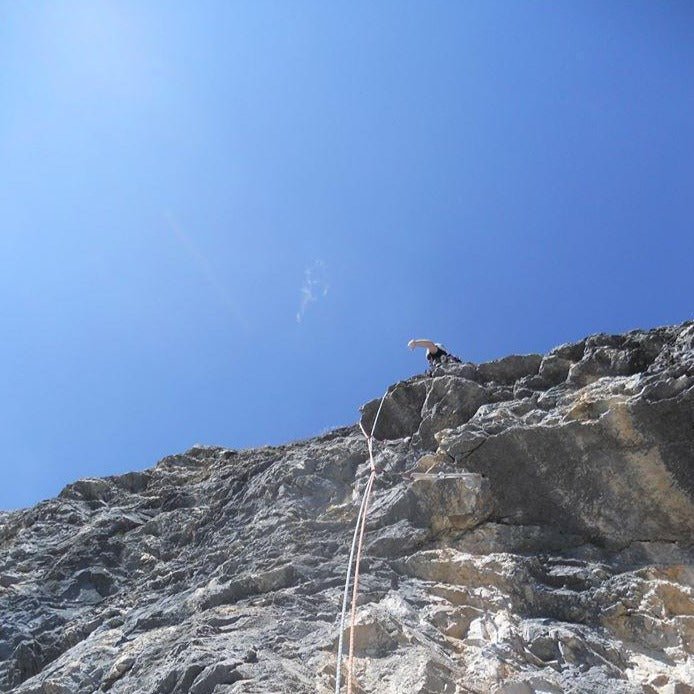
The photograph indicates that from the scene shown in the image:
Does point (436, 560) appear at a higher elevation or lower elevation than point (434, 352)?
lower

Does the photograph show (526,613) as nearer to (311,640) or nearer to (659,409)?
A: (311,640)

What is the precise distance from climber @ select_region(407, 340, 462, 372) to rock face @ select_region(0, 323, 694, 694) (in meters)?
1.15

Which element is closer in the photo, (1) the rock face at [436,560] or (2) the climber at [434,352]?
(1) the rock face at [436,560]

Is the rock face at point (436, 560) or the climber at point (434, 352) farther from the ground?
the climber at point (434, 352)

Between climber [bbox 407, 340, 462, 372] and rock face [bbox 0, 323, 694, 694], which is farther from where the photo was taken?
climber [bbox 407, 340, 462, 372]

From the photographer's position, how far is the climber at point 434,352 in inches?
407

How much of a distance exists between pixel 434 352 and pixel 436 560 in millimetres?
4800

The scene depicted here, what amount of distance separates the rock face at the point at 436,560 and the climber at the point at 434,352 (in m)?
1.15

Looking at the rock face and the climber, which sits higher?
the climber

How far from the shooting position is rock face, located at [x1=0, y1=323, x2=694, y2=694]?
5109 millimetres

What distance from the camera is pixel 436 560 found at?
245 inches

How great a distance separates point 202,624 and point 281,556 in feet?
3.60

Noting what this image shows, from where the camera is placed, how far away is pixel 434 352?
10594 mm

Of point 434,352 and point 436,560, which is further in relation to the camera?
point 434,352
